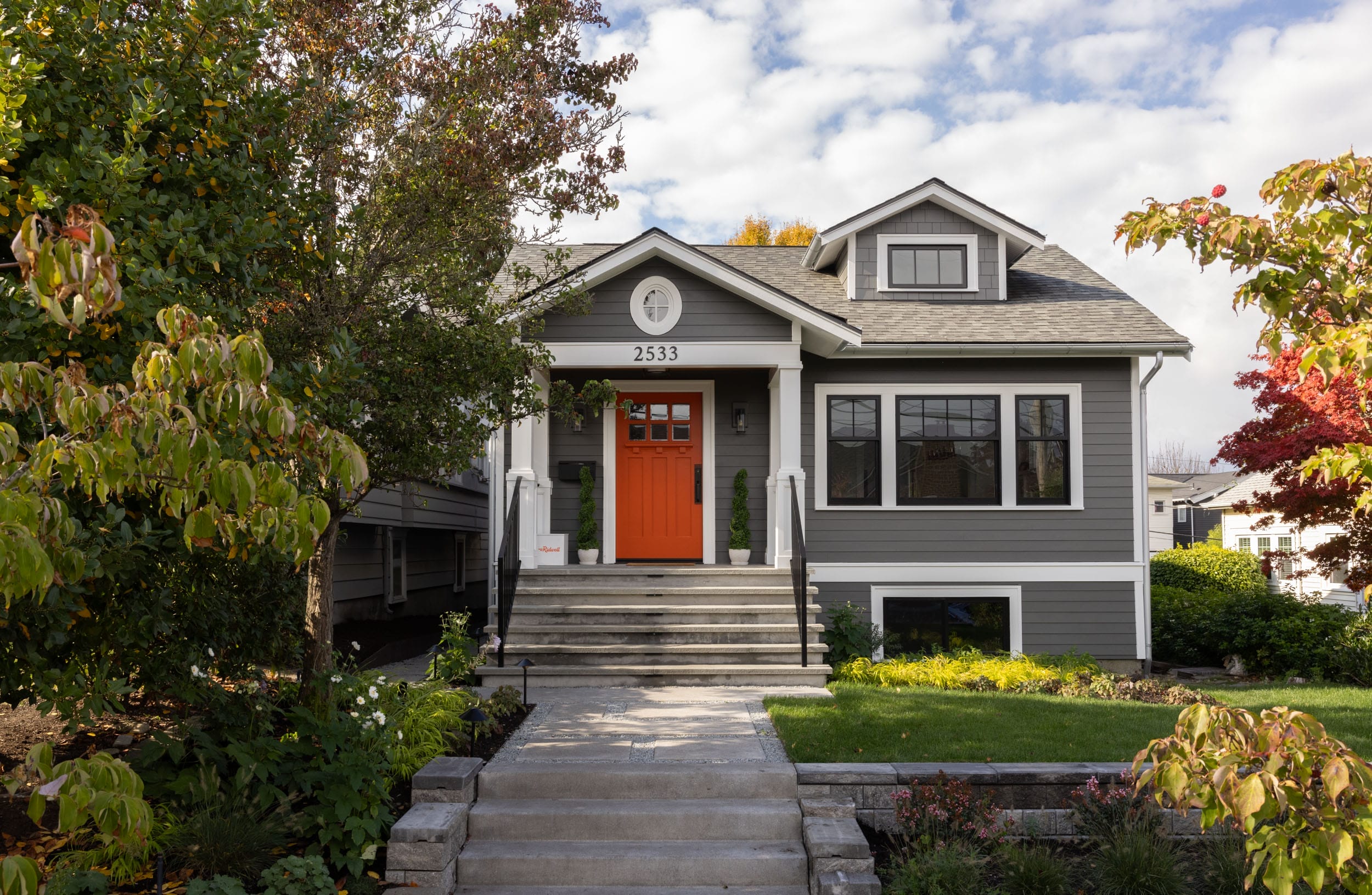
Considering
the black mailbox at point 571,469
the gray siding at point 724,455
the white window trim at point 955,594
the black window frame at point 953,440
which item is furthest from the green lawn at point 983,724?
the black mailbox at point 571,469

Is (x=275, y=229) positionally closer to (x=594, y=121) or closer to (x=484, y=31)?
(x=484, y=31)

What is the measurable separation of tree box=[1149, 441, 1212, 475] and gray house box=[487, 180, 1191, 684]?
229 ft

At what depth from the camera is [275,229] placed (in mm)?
4680

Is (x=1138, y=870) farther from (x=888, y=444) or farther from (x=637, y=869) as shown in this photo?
(x=888, y=444)

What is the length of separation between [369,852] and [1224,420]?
466 inches

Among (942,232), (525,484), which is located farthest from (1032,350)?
(525,484)

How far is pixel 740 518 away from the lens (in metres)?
11.5

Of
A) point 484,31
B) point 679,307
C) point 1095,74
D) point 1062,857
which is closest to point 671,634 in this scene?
point 679,307

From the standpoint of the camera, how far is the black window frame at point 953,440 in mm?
11547

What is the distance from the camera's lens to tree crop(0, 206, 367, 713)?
1.84 m

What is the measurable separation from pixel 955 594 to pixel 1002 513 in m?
1.12

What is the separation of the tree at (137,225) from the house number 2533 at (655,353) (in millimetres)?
5602

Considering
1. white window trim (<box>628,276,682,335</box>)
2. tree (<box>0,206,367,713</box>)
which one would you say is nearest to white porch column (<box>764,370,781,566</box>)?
white window trim (<box>628,276,682,335</box>)

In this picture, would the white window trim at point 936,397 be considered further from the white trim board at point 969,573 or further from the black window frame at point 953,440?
the white trim board at point 969,573
